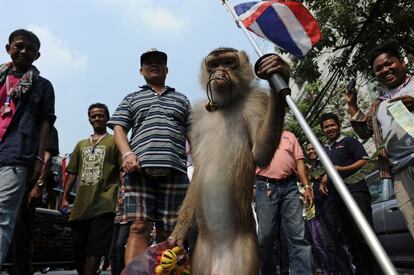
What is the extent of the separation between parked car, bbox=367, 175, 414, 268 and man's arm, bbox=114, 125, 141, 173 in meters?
4.22

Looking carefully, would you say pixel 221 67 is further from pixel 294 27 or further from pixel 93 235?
pixel 93 235

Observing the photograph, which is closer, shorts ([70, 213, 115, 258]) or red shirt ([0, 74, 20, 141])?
red shirt ([0, 74, 20, 141])

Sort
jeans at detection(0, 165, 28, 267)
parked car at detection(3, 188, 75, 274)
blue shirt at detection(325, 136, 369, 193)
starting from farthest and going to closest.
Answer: parked car at detection(3, 188, 75, 274) < blue shirt at detection(325, 136, 369, 193) < jeans at detection(0, 165, 28, 267)

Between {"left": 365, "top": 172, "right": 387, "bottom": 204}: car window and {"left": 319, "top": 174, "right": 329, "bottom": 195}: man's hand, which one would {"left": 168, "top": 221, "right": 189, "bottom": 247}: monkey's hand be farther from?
{"left": 365, "top": 172, "right": 387, "bottom": 204}: car window

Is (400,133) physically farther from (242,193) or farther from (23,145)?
(23,145)

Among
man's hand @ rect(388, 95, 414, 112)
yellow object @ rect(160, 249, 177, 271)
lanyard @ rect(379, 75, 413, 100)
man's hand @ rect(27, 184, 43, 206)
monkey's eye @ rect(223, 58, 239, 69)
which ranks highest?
lanyard @ rect(379, 75, 413, 100)

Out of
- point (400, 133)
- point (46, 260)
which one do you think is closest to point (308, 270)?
point (400, 133)

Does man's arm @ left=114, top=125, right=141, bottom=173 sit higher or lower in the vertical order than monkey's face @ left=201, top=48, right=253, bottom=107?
lower

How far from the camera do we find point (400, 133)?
4164 millimetres

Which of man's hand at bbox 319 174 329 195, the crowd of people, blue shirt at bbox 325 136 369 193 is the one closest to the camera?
the crowd of people

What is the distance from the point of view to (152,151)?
12.9 feet

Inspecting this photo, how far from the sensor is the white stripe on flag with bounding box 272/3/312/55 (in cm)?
349

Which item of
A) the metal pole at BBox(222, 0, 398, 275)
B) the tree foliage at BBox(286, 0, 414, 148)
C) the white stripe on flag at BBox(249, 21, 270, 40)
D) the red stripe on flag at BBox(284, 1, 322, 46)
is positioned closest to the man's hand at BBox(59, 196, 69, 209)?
the white stripe on flag at BBox(249, 21, 270, 40)

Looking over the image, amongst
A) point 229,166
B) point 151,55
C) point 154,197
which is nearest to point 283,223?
point 154,197
